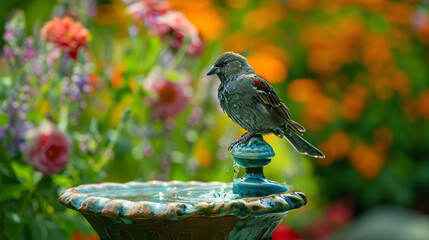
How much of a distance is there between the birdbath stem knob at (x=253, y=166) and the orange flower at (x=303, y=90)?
3.64 m

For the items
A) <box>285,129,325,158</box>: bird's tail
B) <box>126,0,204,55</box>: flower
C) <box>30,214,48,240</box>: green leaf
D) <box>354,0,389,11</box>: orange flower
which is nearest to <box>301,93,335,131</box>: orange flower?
<box>354,0,389,11</box>: orange flower

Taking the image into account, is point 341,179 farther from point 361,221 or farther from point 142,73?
point 142,73

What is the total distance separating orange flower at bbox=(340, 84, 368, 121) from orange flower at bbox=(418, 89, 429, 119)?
516 mm

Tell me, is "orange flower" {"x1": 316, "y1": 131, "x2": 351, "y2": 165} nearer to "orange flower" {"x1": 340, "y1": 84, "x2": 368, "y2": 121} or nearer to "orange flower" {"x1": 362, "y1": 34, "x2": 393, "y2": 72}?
"orange flower" {"x1": 340, "y1": 84, "x2": 368, "y2": 121}

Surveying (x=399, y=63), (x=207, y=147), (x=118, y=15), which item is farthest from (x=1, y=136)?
(x=399, y=63)

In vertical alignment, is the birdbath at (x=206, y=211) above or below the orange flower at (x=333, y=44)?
below

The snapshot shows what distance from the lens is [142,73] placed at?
10.2 ft

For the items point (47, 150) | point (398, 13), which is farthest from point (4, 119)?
point (398, 13)

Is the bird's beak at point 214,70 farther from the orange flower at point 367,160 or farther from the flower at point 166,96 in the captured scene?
the orange flower at point 367,160

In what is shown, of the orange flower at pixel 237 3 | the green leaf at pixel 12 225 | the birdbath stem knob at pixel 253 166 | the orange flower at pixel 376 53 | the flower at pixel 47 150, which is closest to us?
the birdbath stem knob at pixel 253 166

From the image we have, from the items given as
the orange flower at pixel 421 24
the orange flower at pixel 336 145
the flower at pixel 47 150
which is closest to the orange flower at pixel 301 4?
the orange flower at pixel 421 24

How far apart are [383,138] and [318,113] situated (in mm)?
700

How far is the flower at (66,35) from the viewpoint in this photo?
2.68m

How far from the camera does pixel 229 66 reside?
6.29ft
